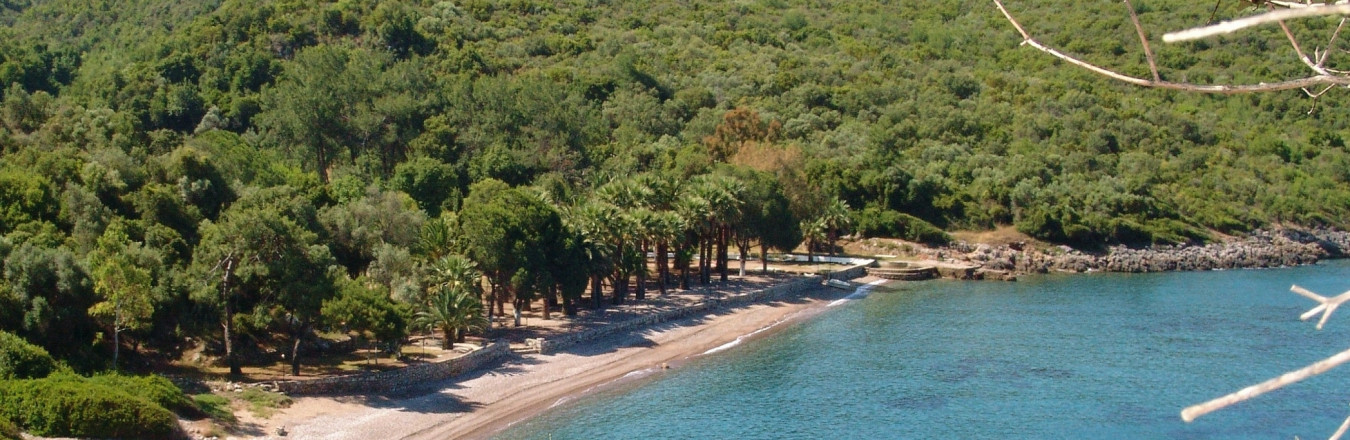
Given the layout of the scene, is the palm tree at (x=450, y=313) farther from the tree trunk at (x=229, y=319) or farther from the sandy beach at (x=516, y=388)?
the tree trunk at (x=229, y=319)

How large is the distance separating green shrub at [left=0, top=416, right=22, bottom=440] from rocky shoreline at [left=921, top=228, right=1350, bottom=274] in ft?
214

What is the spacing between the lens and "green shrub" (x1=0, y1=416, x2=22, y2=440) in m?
27.0

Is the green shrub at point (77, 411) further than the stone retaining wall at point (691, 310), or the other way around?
the stone retaining wall at point (691, 310)

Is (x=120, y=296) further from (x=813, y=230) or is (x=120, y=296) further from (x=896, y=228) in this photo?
(x=896, y=228)

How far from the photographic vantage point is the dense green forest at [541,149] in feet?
127

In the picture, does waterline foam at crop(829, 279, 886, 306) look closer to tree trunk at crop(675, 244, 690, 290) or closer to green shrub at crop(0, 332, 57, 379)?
tree trunk at crop(675, 244, 690, 290)

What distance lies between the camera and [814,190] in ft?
257

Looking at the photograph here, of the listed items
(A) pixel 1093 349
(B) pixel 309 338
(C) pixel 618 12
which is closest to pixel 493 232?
(B) pixel 309 338

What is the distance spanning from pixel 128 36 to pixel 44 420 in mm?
91557

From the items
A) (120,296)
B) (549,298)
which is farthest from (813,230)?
(120,296)

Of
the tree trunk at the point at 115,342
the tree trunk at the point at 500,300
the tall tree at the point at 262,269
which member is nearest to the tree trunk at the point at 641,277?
the tree trunk at the point at 500,300

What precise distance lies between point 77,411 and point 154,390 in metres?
2.59

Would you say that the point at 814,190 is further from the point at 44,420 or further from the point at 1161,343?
the point at 44,420

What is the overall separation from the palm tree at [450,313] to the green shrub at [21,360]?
13.1 meters
